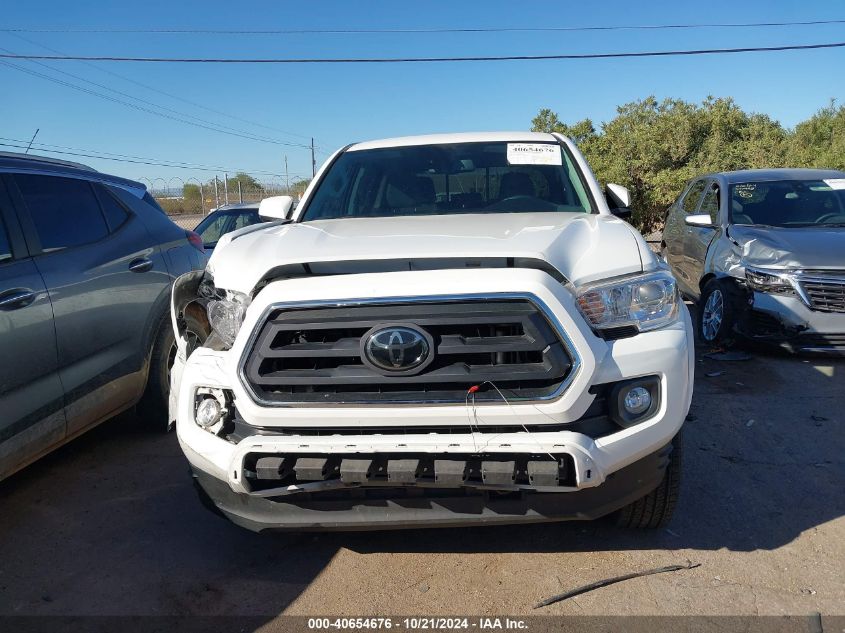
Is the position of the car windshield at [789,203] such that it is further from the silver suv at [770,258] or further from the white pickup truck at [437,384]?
the white pickup truck at [437,384]

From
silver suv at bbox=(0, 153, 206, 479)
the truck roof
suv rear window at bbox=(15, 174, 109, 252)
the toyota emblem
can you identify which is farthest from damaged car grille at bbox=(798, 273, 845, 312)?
suv rear window at bbox=(15, 174, 109, 252)

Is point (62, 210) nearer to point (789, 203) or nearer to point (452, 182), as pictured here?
point (452, 182)

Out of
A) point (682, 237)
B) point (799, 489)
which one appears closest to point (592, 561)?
point (799, 489)

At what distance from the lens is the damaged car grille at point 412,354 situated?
233 centimetres

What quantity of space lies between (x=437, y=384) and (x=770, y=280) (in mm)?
4596

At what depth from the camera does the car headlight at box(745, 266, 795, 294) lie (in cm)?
575

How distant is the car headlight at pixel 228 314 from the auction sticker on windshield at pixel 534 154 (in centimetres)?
215

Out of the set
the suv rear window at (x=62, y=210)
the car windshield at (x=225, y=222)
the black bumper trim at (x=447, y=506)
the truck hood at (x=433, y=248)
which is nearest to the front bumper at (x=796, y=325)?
the truck hood at (x=433, y=248)

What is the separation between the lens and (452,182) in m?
4.09

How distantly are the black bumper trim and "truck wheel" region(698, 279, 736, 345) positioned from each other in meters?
4.13

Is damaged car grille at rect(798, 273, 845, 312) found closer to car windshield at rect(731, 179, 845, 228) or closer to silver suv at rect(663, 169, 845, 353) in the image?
silver suv at rect(663, 169, 845, 353)

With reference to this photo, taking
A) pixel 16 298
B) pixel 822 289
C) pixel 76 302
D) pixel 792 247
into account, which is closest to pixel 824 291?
pixel 822 289

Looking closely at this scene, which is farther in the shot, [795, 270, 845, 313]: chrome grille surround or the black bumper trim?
[795, 270, 845, 313]: chrome grille surround

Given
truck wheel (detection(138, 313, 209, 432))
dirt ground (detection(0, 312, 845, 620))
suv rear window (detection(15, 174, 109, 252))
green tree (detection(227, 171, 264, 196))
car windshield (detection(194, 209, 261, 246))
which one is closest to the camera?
dirt ground (detection(0, 312, 845, 620))
